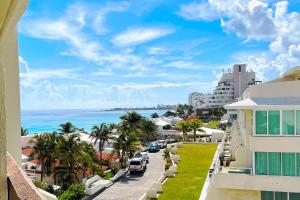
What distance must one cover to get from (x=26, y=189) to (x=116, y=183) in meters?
31.1

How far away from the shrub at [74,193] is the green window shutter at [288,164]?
1574 centimetres

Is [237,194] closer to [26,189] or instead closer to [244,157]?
[244,157]

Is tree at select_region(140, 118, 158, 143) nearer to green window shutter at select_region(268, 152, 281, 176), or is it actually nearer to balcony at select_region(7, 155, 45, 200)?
green window shutter at select_region(268, 152, 281, 176)

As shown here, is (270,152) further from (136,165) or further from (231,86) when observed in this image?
(231,86)

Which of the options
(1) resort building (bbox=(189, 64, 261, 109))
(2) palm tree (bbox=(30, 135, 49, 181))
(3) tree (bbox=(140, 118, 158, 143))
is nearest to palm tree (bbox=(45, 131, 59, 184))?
(2) palm tree (bbox=(30, 135, 49, 181))

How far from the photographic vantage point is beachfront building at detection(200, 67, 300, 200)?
15.9 meters

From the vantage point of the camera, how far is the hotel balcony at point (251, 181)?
632 inches

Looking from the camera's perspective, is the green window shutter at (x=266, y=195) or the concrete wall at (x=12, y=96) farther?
the green window shutter at (x=266, y=195)

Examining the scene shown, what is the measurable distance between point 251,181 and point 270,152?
1.61 m

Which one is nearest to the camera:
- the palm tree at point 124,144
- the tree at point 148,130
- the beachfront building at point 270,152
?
the beachfront building at point 270,152

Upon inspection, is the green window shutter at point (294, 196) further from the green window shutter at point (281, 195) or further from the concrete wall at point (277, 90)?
the concrete wall at point (277, 90)

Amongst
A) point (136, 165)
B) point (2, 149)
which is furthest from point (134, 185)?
point (2, 149)

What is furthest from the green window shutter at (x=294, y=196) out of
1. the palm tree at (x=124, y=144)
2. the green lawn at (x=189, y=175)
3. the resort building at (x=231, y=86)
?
the resort building at (x=231, y=86)

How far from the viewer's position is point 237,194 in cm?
1722
